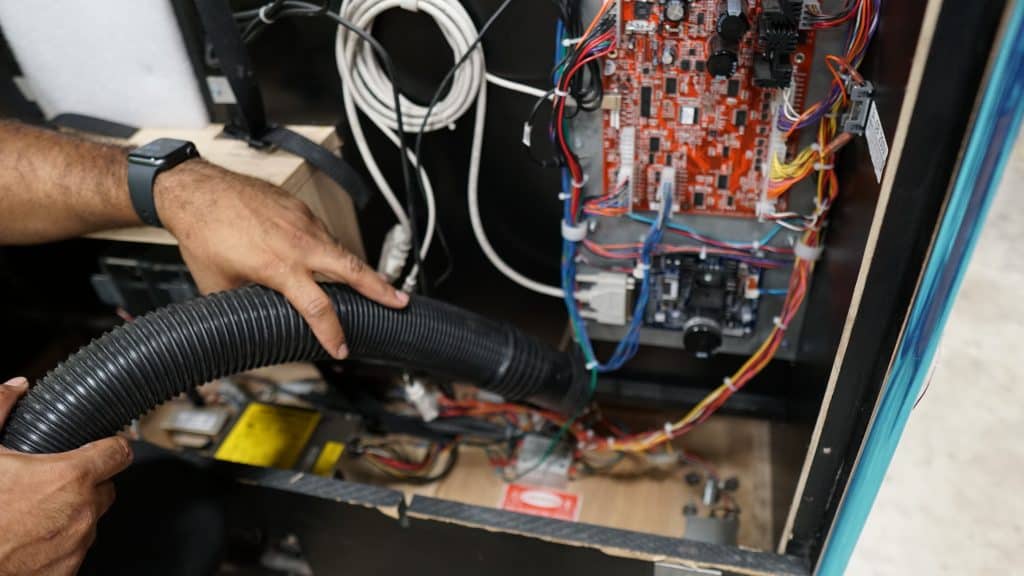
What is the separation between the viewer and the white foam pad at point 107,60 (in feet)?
3.79

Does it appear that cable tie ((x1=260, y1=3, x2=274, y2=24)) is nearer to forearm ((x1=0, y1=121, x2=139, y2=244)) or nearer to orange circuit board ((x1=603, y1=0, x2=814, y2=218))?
forearm ((x1=0, y1=121, x2=139, y2=244))

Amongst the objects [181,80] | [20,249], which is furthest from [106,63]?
[20,249]

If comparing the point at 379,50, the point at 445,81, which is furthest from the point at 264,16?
A: the point at 445,81

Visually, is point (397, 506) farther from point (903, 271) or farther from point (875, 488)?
point (903, 271)

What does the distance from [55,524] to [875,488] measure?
892 mm

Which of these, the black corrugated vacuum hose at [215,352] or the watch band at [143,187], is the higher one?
the watch band at [143,187]

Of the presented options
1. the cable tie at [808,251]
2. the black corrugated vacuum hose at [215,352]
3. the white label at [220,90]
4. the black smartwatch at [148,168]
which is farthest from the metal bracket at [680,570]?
the white label at [220,90]

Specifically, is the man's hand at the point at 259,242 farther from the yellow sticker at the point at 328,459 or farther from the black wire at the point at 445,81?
the yellow sticker at the point at 328,459

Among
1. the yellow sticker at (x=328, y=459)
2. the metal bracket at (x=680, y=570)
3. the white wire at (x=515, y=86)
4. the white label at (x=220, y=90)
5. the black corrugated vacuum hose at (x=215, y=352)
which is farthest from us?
the yellow sticker at (x=328, y=459)

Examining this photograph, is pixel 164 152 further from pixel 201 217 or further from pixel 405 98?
pixel 405 98

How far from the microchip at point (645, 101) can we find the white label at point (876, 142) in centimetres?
32

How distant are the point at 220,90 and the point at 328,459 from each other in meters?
0.69

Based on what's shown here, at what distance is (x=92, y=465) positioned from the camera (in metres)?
0.83

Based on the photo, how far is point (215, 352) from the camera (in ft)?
3.14
